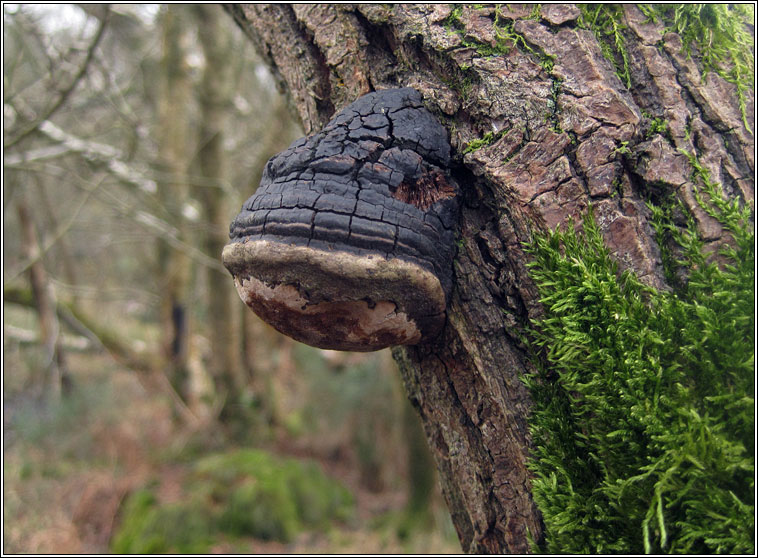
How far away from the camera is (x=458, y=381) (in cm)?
121

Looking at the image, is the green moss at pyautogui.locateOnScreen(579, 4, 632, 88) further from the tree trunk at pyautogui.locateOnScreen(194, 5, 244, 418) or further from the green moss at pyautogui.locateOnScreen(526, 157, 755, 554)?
the tree trunk at pyautogui.locateOnScreen(194, 5, 244, 418)

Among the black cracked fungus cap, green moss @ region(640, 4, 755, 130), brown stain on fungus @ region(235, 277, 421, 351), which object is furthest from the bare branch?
green moss @ region(640, 4, 755, 130)

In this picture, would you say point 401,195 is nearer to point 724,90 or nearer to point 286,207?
point 286,207

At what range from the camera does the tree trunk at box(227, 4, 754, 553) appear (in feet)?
3.36

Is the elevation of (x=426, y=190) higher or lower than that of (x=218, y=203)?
lower

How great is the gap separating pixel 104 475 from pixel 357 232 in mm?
7155

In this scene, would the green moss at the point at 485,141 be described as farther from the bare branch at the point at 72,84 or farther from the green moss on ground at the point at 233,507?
the green moss on ground at the point at 233,507

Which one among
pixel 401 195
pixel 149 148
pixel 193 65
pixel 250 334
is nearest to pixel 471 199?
pixel 401 195

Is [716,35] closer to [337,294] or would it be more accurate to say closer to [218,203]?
[337,294]

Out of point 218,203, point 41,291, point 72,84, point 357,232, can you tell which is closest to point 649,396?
point 357,232

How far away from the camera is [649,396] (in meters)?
0.93

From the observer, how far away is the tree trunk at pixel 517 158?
1023 mm

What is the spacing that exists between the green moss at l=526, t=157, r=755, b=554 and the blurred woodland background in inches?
175

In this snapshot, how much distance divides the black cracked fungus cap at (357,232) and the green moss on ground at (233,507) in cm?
499
